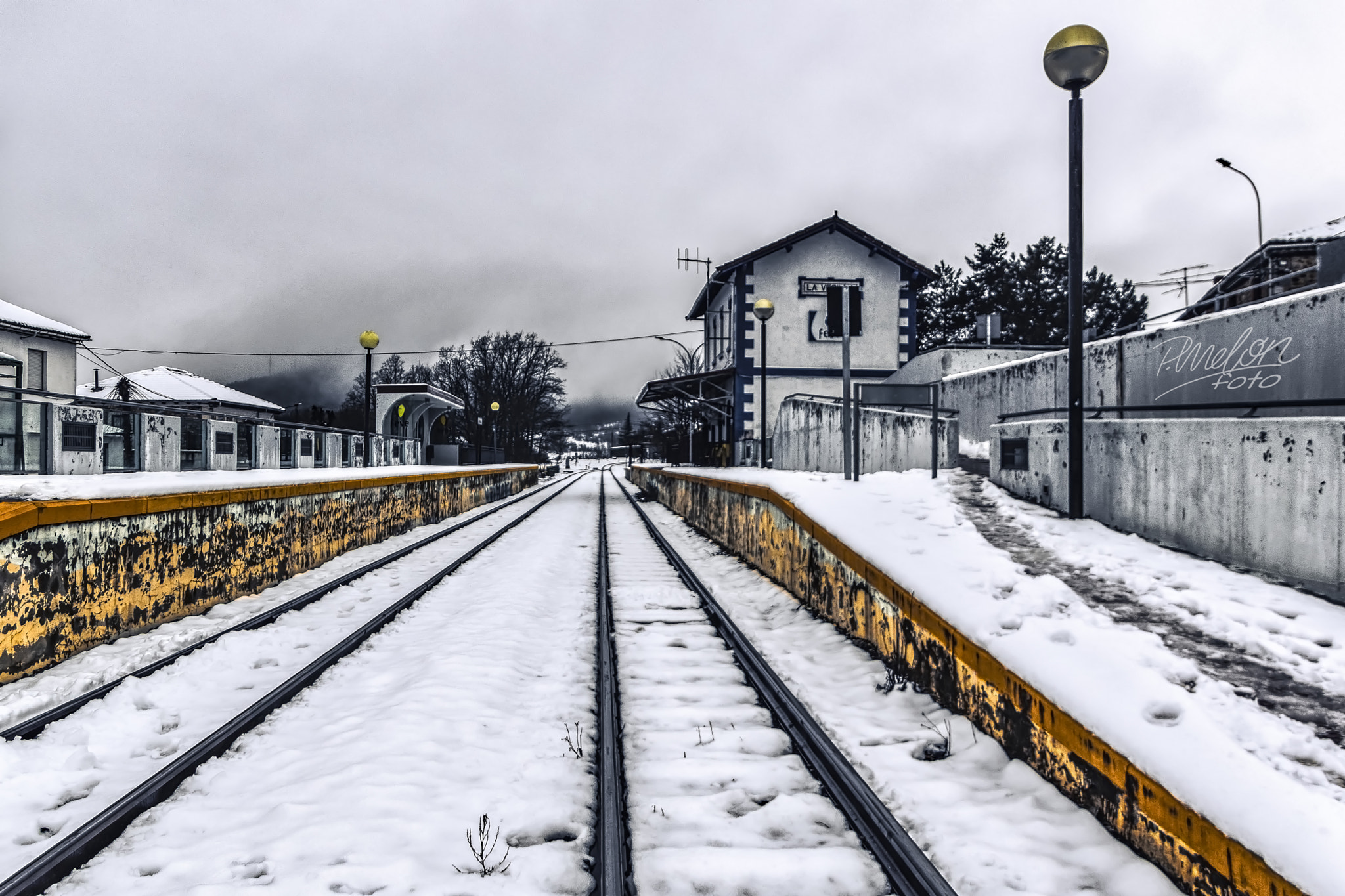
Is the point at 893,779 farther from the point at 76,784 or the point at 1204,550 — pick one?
the point at 76,784

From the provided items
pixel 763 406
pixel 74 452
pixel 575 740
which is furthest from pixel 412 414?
pixel 575 740

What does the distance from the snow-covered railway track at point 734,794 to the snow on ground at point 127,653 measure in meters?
3.10

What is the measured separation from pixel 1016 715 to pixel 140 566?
631 cm

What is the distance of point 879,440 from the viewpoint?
12062 mm

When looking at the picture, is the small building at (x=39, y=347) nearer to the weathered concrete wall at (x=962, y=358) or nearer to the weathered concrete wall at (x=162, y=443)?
the weathered concrete wall at (x=162, y=443)

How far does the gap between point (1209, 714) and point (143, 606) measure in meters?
6.97

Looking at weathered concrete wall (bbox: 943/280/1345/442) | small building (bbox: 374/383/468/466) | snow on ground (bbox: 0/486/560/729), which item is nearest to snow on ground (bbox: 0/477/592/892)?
snow on ground (bbox: 0/486/560/729)

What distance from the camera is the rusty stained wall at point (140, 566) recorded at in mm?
4594

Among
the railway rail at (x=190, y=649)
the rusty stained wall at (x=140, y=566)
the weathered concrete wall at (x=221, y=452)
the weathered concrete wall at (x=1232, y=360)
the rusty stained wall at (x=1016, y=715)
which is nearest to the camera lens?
the rusty stained wall at (x=1016, y=715)

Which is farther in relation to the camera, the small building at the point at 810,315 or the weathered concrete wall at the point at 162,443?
the small building at the point at 810,315

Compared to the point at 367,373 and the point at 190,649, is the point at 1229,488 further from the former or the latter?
the point at 367,373

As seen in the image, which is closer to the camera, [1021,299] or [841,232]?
[841,232]

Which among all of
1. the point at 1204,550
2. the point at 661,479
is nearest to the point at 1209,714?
the point at 1204,550

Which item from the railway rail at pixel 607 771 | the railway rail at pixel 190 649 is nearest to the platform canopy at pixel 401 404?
the railway rail at pixel 190 649
